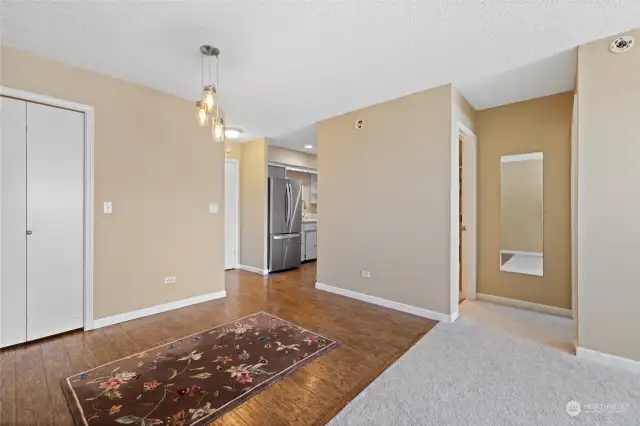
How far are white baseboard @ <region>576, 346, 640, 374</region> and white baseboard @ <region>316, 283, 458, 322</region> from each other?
109 cm

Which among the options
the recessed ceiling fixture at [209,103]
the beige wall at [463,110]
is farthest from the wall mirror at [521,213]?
the recessed ceiling fixture at [209,103]

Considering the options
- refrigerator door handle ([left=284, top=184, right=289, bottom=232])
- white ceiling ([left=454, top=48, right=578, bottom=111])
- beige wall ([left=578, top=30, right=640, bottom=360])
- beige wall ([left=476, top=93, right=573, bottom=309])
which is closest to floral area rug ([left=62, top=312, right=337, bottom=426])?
beige wall ([left=578, top=30, right=640, bottom=360])

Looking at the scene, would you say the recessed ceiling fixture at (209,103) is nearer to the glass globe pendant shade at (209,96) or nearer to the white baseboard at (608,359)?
the glass globe pendant shade at (209,96)

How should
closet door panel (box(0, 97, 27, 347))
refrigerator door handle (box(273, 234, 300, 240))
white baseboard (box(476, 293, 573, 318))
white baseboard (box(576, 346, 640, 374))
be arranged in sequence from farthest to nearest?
refrigerator door handle (box(273, 234, 300, 240)) < white baseboard (box(476, 293, 573, 318)) < closet door panel (box(0, 97, 27, 347)) < white baseboard (box(576, 346, 640, 374))

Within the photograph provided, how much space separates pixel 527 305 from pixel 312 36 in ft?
13.1

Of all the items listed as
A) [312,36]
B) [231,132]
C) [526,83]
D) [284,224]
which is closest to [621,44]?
[526,83]

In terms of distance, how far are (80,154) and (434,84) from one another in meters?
3.79

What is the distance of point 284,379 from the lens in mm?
2131

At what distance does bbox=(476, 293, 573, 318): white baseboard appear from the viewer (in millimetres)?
3453

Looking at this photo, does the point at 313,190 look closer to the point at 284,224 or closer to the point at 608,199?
the point at 284,224

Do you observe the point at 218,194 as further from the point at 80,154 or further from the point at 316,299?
the point at 316,299

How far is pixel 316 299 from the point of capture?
4012 mm

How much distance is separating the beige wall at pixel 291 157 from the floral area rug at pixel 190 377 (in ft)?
13.1

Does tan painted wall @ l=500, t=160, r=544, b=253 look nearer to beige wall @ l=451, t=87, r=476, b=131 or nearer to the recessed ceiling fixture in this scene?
beige wall @ l=451, t=87, r=476, b=131
